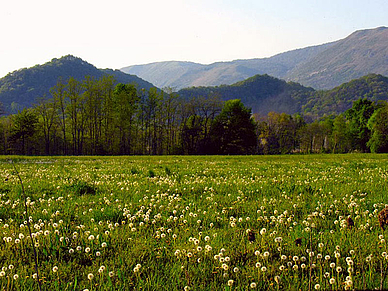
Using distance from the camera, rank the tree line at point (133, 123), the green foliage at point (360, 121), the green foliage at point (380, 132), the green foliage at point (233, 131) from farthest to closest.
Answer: the green foliage at point (360, 121) → the green foliage at point (380, 132) → the green foliage at point (233, 131) → the tree line at point (133, 123)

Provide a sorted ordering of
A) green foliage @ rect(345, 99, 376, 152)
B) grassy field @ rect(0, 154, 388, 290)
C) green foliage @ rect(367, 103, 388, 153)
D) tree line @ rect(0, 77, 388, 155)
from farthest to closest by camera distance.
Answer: green foliage @ rect(345, 99, 376, 152) < green foliage @ rect(367, 103, 388, 153) < tree line @ rect(0, 77, 388, 155) < grassy field @ rect(0, 154, 388, 290)

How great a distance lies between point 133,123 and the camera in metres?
75.6

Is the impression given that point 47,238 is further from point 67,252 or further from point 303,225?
point 303,225

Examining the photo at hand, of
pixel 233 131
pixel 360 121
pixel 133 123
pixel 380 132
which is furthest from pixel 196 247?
pixel 360 121

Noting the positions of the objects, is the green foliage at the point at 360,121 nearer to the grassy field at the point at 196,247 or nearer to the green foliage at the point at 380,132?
the green foliage at the point at 380,132

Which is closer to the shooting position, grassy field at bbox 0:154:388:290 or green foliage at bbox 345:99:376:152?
grassy field at bbox 0:154:388:290

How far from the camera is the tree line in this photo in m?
71.1

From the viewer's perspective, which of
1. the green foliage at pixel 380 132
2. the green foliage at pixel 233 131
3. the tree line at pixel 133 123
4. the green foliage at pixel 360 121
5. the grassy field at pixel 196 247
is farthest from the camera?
the green foliage at pixel 360 121

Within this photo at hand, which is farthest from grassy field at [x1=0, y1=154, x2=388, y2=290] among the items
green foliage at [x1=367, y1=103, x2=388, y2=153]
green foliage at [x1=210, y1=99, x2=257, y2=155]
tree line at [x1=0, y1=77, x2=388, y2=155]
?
green foliage at [x1=367, y1=103, x2=388, y2=153]

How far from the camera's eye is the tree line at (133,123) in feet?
233

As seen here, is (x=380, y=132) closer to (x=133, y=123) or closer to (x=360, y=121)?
(x=360, y=121)

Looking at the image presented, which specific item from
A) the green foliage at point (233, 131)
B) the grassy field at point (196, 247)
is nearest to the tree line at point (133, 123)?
the green foliage at point (233, 131)

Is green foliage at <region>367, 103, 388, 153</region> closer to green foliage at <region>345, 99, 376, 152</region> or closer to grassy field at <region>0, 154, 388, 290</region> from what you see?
green foliage at <region>345, 99, 376, 152</region>

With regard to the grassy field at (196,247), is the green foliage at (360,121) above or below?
above
